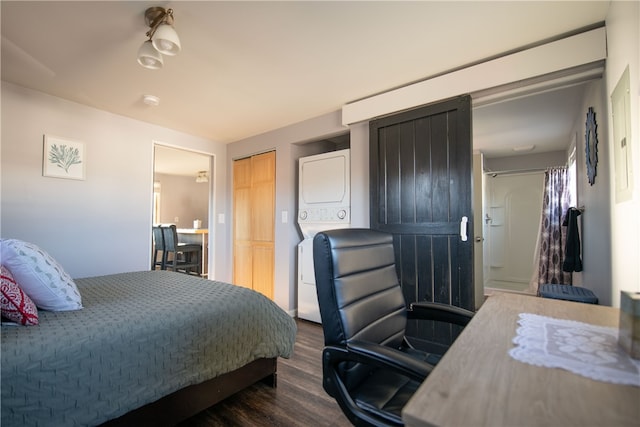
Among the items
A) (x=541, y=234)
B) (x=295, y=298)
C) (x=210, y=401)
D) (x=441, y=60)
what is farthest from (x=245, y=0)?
(x=541, y=234)

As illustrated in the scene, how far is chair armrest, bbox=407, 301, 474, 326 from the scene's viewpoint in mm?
1292

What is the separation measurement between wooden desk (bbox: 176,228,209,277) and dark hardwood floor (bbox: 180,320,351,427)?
13.2ft

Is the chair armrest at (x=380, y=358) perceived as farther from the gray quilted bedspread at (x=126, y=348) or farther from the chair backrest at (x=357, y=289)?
the gray quilted bedspread at (x=126, y=348)

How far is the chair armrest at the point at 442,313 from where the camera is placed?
4.24 feet

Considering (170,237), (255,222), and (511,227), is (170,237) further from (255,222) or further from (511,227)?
(511,227)

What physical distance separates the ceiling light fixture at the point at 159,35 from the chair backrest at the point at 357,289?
1.46 meters

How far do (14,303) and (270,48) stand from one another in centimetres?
196

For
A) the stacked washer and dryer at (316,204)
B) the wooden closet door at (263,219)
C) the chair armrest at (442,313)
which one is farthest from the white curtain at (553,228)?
the wooden closet door at (263,219)

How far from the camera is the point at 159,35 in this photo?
→ 1624mm

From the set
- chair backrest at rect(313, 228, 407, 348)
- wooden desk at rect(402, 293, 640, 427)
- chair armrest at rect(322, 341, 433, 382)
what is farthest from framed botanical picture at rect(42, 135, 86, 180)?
wooden desk at rect(402, 293, 640, 427)

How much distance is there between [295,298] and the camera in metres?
3.59

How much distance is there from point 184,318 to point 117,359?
31 centimetres

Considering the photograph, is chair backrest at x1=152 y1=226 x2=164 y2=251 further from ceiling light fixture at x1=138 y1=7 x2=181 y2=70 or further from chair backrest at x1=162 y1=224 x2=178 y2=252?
ceiling light fixture at x1=138 y1=7 x2=181 y2=70

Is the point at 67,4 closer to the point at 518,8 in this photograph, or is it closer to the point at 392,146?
the point at 392,146
